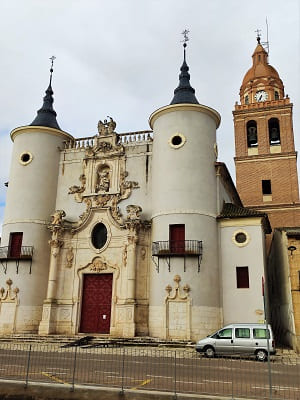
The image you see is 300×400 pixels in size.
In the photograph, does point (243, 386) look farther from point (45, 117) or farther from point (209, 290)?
point (45, 117)

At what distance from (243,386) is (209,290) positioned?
45.1ft

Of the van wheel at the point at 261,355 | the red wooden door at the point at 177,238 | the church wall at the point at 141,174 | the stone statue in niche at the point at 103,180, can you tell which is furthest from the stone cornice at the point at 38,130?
the van wheel at the point at 261,355

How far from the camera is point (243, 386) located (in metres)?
11.0

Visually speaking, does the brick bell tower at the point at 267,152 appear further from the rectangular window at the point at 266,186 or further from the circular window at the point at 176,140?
the circular window at the point at 176,140

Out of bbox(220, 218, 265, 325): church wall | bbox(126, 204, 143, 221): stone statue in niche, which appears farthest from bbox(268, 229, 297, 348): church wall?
bbox(126, 204, 143, 221): stone statue in niche

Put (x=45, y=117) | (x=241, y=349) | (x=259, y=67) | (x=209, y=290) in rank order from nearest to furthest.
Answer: (x=241, y=349)
(x=209, y=290)
(x=45, y=117)
(x=259, y=67)

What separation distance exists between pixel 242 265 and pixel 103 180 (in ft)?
37.5

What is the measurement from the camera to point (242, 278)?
82.7 feet

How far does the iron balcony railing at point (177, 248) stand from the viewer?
25.0 meters

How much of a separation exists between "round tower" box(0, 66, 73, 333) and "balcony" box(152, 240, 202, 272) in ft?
28.5

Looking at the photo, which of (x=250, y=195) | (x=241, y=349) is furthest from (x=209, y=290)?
(x=250, y=195)

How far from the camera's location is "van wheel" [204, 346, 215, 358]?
18745 millimetres

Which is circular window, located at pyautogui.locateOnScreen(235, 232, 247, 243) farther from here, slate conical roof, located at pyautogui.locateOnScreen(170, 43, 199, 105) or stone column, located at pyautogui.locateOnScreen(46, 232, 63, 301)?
stone column, located at pyautogui.locateOnScreen(46, 232, 63, 301)

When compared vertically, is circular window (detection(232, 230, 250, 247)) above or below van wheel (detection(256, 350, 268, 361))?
above
